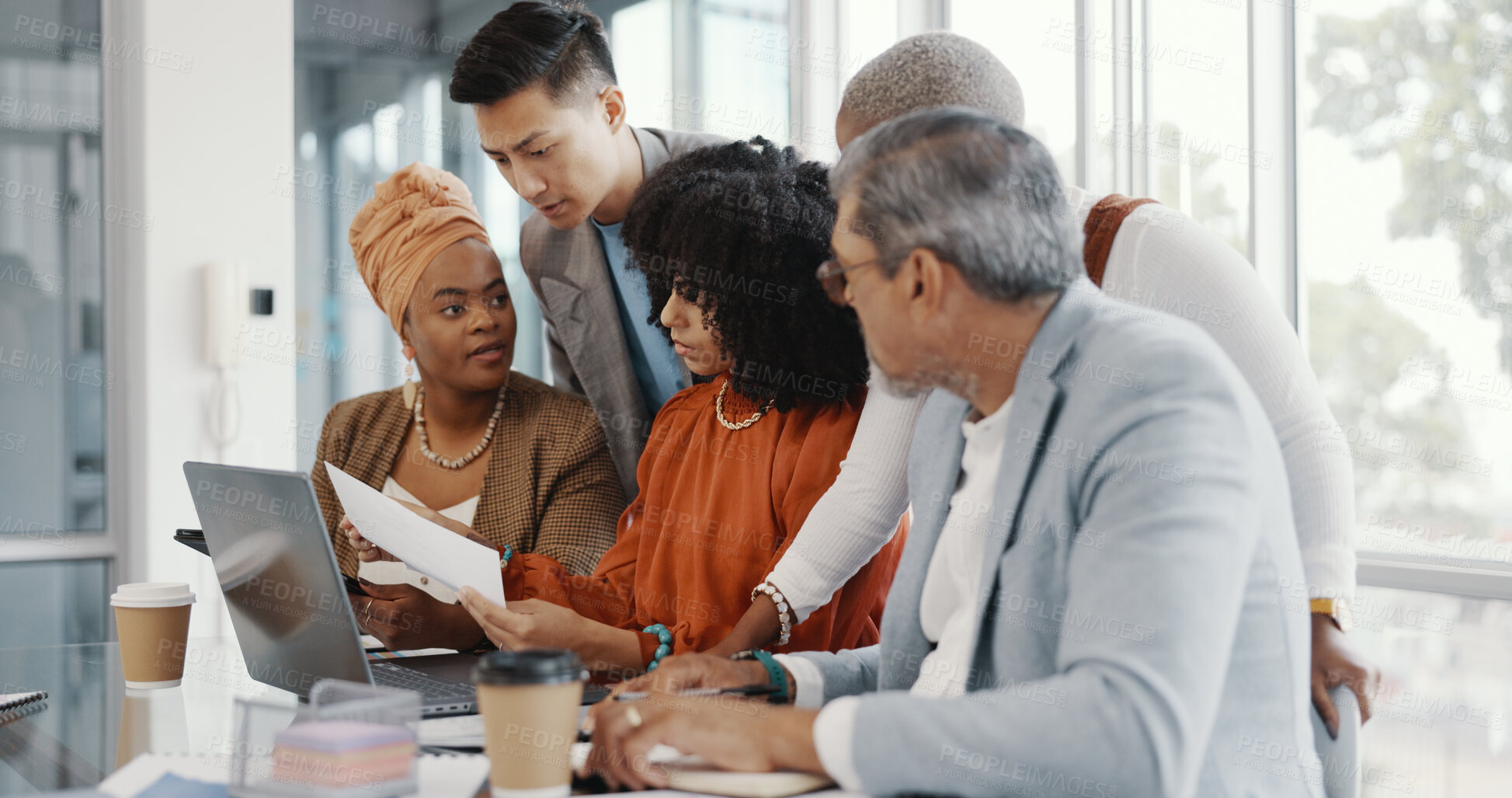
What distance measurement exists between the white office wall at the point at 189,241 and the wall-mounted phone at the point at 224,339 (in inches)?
0.8

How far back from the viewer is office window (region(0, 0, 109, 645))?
3523mm

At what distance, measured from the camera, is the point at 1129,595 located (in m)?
0.98

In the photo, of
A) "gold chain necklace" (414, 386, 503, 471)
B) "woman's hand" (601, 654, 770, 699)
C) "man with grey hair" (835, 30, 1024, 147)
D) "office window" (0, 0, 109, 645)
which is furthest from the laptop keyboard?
"office window" (0, 0, 109, 645)

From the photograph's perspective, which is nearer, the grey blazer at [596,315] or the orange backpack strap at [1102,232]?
the orange backpack strap at [1102,232]

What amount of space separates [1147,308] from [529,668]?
783 mm

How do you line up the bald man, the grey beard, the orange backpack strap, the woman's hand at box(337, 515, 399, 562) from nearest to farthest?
1. the grey beard
2. the bald man
3. the orange backpack strap
4. the woman's hand at box(337, 515, 399, 562)

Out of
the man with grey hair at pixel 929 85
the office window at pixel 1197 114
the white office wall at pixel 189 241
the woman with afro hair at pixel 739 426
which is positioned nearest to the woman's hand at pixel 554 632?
the woman with afro hair at pixel 739 426

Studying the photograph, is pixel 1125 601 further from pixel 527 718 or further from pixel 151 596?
pixel 151 596

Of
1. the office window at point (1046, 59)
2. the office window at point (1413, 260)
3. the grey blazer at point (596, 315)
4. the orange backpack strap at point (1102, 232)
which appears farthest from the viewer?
the office window at point (1046, 59)

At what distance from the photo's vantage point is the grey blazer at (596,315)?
2346 millimetres

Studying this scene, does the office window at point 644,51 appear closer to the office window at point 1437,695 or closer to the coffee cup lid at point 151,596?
the office window at point 1437,695

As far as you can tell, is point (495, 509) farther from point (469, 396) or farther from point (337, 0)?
point (337, 0)

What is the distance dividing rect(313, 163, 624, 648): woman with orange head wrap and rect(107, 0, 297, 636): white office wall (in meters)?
1.27

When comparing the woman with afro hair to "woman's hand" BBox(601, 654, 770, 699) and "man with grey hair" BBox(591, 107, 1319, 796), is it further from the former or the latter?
Result: "man with grey hair" BBox(591, 107, 1319, 796)
